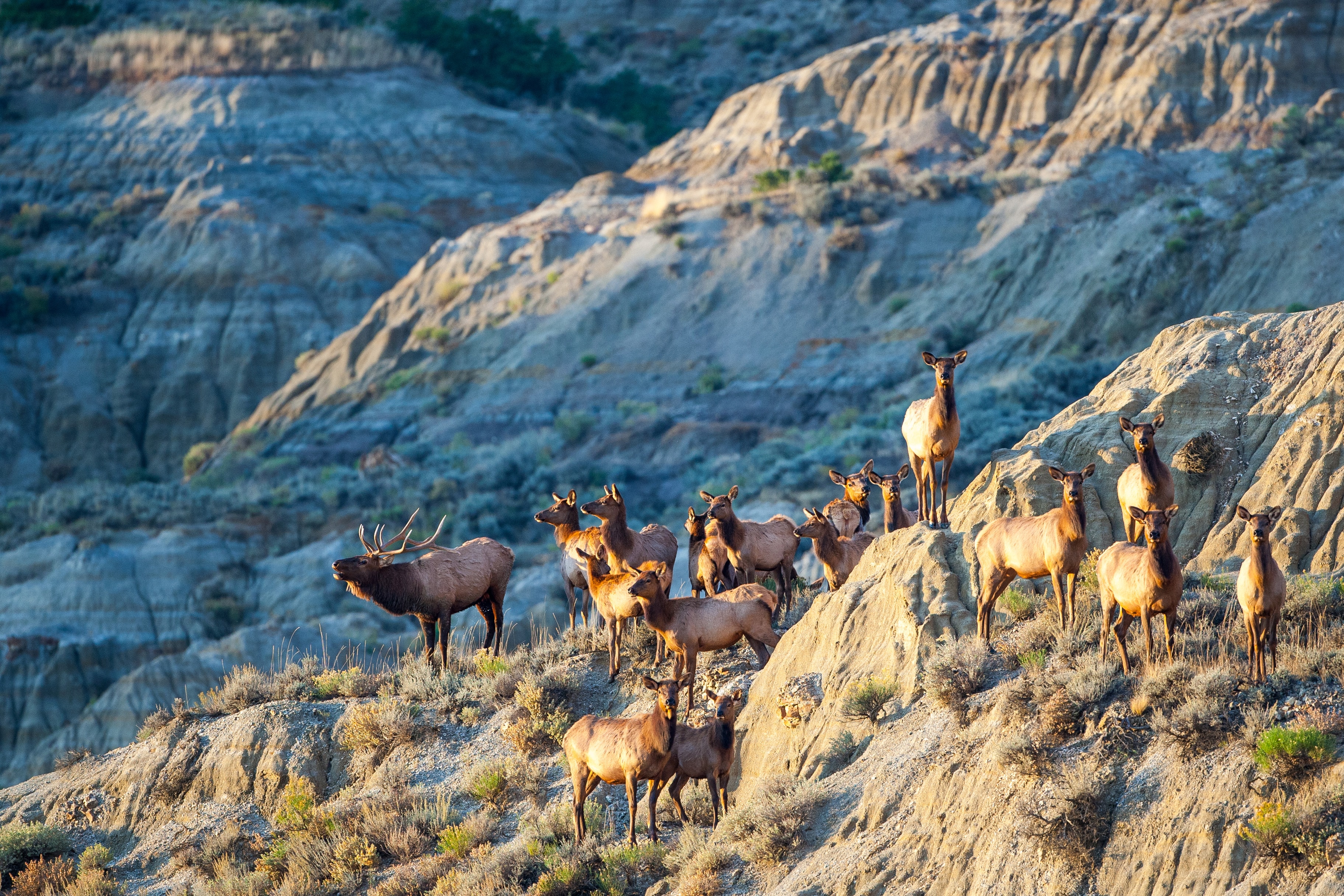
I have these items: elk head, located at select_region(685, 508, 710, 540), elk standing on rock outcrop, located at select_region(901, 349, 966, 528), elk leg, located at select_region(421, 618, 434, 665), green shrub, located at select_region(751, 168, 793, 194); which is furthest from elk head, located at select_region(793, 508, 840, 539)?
green shrub, located at select_region(751, 168, 793, 194)

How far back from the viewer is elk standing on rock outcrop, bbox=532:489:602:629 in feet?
61.9

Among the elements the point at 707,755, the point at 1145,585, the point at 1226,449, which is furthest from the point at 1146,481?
the point at 707,755

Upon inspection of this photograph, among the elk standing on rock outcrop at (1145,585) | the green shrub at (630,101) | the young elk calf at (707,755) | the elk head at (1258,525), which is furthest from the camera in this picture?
the green shrub at (630,101)

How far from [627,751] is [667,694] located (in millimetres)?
751

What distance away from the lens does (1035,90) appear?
187ft

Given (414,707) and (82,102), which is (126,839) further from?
(82,102)

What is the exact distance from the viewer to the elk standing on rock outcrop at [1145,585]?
11.7 m

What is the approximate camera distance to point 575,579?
786 inches

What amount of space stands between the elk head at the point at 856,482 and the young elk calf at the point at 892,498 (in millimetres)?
138

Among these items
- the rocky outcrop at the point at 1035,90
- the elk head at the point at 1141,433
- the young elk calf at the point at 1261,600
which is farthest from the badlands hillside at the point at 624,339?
the elk head at the point at 1141,433

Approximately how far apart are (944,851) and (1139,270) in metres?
34.7

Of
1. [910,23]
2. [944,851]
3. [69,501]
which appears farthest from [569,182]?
[944,851]

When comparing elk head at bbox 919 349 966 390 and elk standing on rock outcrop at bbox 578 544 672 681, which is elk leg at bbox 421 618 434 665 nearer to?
elk standing on rock outcrop at bbox 578 544 672 681

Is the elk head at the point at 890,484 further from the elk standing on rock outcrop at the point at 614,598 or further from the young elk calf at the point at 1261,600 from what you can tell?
the young elk calf at the point at 1261,600
